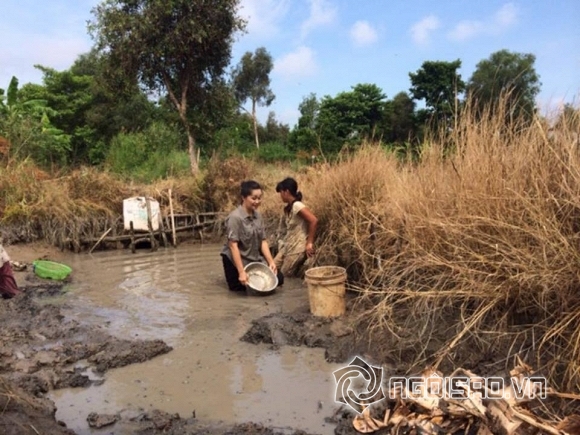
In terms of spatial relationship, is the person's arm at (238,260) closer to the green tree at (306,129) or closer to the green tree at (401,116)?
the green tree at (306,129)

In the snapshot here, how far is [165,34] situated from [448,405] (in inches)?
542

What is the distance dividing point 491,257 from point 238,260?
3.32 meters

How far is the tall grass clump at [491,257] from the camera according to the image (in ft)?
11.0

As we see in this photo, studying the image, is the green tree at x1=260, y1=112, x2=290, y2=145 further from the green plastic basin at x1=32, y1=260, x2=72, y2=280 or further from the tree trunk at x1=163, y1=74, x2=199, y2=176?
the green plastic basin at x1=32, y1=260, x2=72, y2=280

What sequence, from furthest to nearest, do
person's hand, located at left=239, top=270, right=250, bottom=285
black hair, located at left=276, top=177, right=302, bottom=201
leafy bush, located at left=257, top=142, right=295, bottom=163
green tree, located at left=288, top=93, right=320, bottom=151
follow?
green tree, located at left=288, top=93, right=320, bottom=151
leafy bush, located at left=257, top=142, right=295, bottom=163
black hair, located at left=276, top=177, right=302, bottom=201
person's hand, located at left=239, top=270, right=250, bottom=285

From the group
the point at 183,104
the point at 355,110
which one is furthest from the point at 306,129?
the point at 183,104

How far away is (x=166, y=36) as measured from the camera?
14.4 meters

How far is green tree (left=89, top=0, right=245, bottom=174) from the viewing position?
14.2 metres

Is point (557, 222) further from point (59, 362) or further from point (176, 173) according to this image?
point (176, 173)

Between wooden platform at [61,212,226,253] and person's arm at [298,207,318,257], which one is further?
wooden platform at [61,212,226,253]

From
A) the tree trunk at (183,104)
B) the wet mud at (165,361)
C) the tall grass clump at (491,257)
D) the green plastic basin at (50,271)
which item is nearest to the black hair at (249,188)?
the wet mud at (165,361)

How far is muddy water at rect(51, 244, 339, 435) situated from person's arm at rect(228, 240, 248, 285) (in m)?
0.29

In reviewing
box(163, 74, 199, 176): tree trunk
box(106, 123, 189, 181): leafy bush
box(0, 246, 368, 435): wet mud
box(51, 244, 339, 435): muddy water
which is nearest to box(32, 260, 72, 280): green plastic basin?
box(51, 244, 339, 435): muddy water

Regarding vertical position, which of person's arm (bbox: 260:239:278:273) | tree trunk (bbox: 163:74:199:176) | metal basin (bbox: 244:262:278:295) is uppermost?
tree trunk (bbox: 163:74:199:176)
